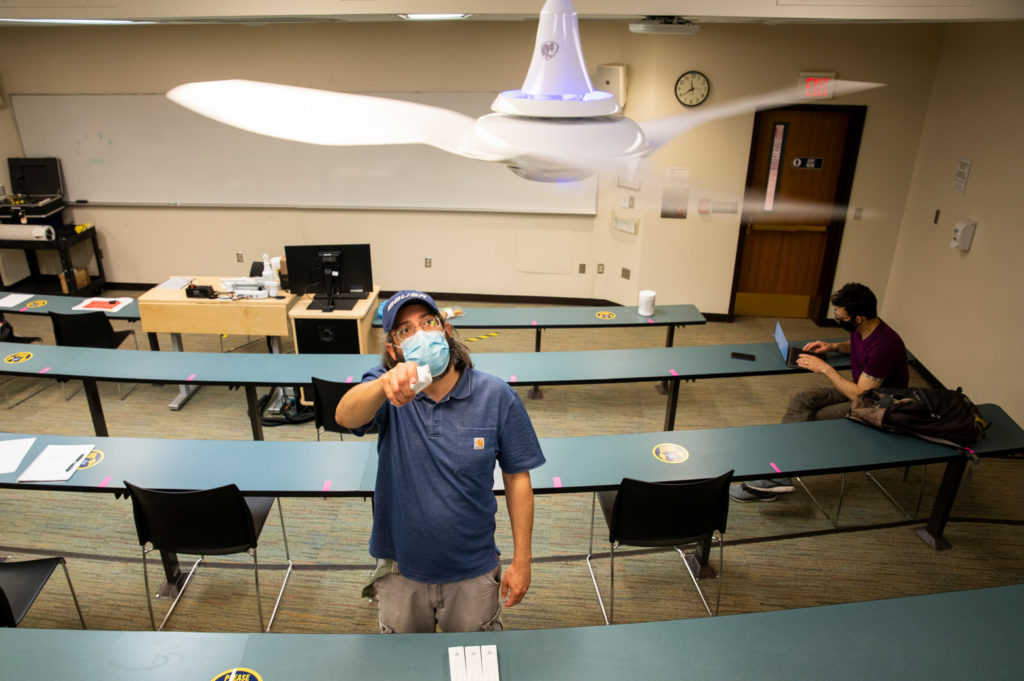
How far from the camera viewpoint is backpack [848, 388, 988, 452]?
305cm

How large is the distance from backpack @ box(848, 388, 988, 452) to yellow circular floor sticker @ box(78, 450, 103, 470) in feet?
11.7

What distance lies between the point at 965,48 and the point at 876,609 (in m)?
5.04

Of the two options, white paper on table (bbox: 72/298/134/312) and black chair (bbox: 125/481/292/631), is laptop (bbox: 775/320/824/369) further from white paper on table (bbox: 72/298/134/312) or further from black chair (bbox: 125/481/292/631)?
white paper on table (bbox: 72/298/134/312)

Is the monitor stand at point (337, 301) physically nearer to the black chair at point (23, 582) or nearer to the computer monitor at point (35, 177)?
the black chair at point (23, 582)

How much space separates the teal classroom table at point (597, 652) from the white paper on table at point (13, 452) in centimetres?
117

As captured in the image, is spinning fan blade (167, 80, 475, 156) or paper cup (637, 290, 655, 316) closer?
spinning fan blade (167, 80, 475, 156)

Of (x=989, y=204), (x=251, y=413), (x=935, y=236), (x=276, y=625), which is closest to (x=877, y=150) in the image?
(x=935, y=236)

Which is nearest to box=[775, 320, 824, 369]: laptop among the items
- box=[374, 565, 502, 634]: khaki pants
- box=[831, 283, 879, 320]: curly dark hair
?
box=[831, 283, 879, 320]: curly dark hair

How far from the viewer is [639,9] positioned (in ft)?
12.3

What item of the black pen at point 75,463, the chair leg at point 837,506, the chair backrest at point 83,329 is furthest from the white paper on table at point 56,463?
the chair leg at point 837,506

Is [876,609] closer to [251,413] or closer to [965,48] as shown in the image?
[251,413]

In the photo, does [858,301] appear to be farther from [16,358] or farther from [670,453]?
[16,358]

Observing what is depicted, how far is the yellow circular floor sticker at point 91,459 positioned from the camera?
2760 mm

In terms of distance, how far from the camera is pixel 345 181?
6.67 metres
